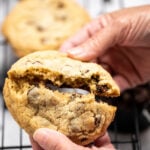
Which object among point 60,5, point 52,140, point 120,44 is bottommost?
point 52,140

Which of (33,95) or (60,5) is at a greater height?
(60,5)

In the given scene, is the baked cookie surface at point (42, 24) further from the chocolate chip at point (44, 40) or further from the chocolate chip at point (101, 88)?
the chocolate chip at point (101, 88)

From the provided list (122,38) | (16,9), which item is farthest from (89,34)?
(16,9)

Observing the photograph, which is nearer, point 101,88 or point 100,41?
point 101,88

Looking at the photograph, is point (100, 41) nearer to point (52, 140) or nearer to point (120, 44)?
point (120, 44)

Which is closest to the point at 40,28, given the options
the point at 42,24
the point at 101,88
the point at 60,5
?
the point at 42,24

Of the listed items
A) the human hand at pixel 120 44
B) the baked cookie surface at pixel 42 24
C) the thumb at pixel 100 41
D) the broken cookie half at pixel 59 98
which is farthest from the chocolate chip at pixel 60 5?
the broken cookie half at pixel 59 98

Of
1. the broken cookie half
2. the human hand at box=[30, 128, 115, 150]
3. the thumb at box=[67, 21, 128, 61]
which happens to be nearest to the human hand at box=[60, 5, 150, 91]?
the thumb at box=[67, 21, 128, 61]
